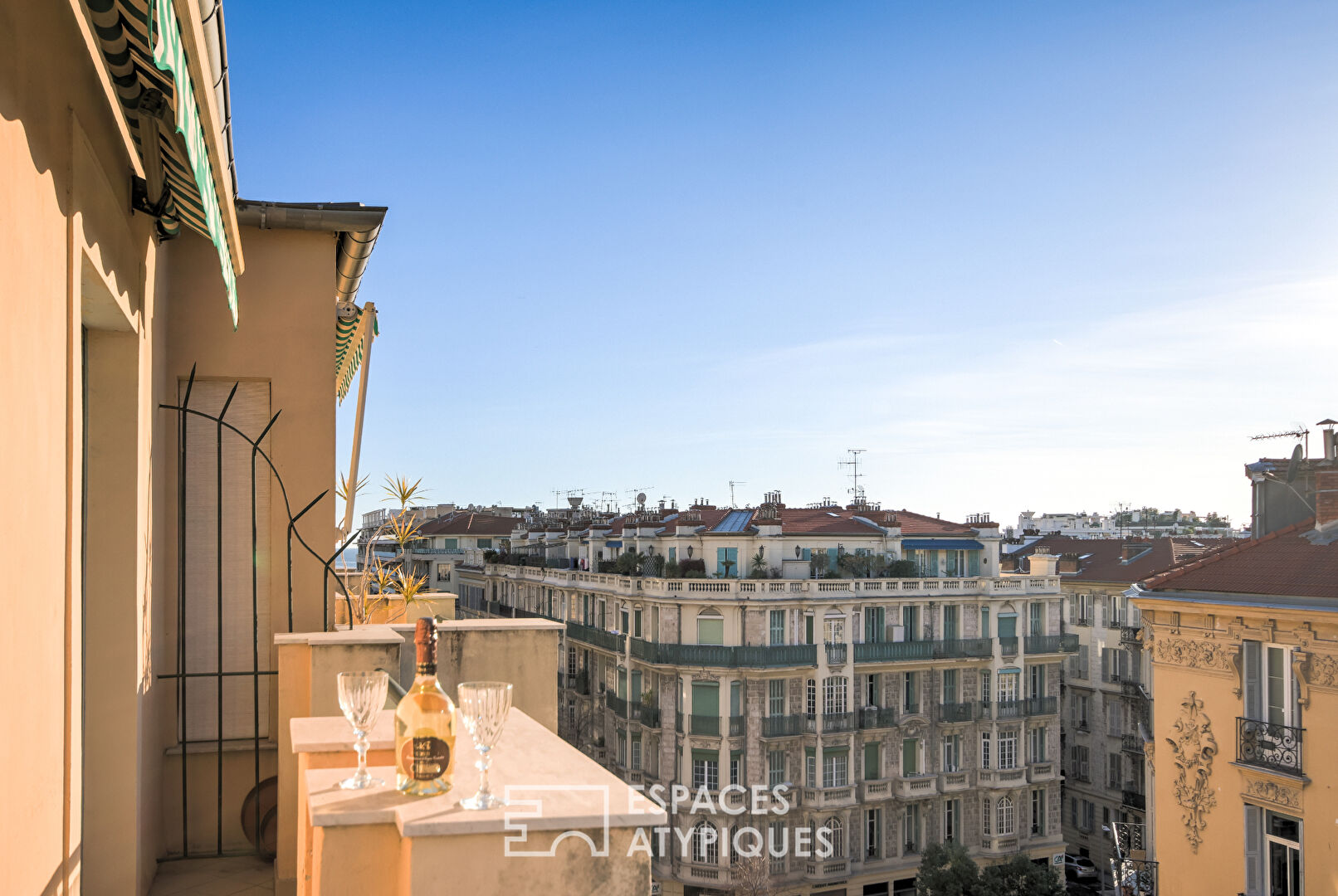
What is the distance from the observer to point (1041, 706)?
3084 centimetres

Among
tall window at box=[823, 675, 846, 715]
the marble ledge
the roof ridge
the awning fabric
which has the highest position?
the marble ledge

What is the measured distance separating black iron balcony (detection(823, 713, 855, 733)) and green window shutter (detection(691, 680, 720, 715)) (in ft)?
10.0

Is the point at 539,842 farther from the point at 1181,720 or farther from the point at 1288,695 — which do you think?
the point at 1181,720

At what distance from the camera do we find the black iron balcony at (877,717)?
2814 cm

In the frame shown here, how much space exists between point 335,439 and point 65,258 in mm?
2924

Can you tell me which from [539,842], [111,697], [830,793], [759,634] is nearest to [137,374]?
[111,697]

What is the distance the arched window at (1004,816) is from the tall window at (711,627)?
1015cm

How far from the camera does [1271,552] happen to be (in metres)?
11.0

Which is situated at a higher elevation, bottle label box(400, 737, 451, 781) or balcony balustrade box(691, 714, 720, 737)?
bottle label box(400, 737, 451, 781)

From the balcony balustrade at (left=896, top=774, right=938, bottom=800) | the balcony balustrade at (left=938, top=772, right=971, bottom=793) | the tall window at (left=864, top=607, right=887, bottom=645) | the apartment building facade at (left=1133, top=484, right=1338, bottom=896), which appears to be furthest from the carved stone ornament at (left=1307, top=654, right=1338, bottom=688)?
the balcony balustrade at (left=938, top=772, right=971, bottom=793)

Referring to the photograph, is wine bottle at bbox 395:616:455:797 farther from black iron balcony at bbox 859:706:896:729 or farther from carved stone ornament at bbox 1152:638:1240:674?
black iron balcony at bbox 859:706:896:729

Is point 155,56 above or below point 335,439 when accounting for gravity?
above

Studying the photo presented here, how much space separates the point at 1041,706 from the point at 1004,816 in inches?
139

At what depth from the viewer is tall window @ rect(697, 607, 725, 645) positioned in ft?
91.0
